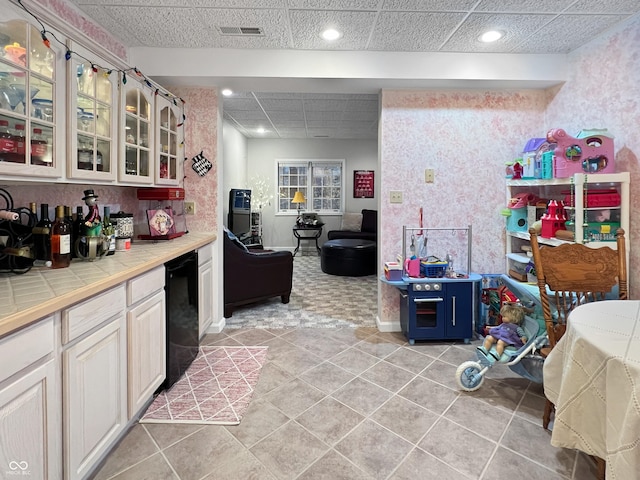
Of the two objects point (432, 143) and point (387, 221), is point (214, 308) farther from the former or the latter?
point (432, 143)

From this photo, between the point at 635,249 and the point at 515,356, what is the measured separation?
1.10 metres

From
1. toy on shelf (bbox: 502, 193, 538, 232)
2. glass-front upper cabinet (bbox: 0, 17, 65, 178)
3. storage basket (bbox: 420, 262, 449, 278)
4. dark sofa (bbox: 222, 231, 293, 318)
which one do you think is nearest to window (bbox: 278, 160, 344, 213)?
dark sofa (bbox: 222, 231, 293, 318)

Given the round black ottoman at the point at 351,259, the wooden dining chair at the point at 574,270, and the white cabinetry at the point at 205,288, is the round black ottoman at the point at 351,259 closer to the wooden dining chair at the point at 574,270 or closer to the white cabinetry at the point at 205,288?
the white cabinetry at the point at 205,288

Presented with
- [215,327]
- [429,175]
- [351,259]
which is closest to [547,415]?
[429,175]

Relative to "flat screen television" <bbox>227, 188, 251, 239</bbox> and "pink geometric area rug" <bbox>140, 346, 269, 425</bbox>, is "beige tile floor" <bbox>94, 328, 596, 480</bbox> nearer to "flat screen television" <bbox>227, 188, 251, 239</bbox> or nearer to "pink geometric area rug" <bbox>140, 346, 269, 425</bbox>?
"pink geometric area rug" <bbox>140, 346, 269, 425</bbox>

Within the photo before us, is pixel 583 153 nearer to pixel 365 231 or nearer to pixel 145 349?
pixel 145 349

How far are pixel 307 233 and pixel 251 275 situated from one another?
4.11 meters

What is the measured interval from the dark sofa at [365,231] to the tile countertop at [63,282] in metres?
4.81

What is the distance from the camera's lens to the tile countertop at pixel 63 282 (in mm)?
1104

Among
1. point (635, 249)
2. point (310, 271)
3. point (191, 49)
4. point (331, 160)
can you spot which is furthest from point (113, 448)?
point (331, 160)

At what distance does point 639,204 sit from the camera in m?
2.31

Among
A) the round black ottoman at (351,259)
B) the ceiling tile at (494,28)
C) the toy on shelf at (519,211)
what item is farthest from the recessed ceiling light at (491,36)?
the round black ottoman at (351,259)

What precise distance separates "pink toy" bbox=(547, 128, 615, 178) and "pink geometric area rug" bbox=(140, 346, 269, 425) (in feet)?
8.40

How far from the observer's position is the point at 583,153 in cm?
246
